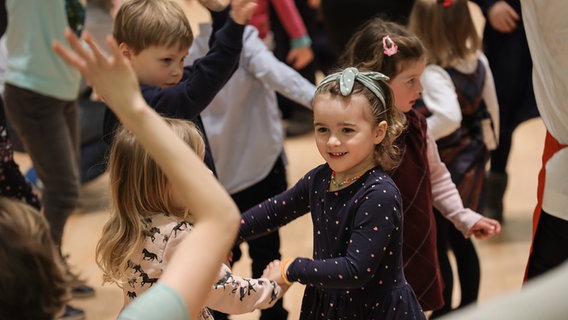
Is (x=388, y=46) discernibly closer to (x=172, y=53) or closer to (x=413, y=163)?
(x=413, y=163)

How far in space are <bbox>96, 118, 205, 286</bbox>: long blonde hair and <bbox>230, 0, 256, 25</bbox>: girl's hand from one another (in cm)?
52

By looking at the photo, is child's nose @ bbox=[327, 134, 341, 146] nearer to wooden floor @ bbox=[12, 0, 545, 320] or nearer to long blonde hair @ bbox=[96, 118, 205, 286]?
long blonde hair @ bbox=[96, 118, 205, 286]

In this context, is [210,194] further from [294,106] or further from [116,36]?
[294,106]

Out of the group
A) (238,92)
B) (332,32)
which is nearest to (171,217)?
(238,92)

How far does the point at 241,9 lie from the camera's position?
2186mm

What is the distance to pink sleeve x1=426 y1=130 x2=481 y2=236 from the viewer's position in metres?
2.34

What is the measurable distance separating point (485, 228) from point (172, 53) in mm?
1015

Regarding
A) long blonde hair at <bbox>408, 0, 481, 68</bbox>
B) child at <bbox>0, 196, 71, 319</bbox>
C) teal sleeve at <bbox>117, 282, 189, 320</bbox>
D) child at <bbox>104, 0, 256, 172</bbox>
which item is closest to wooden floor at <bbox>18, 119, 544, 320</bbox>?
long blonde hair at <bbox>408, 0, 481, 68</bbox>

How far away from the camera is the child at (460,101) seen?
2.82 meters

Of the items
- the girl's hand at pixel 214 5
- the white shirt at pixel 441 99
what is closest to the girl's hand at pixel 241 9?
the girl's hand at pixel 214 5

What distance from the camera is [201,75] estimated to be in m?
2.27

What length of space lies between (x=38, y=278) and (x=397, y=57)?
131cm

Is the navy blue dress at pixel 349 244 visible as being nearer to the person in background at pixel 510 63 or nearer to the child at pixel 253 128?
the child at pixel 253 128

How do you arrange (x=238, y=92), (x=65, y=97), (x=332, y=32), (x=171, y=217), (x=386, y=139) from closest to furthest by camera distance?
(x=171, y=217) → (x=386, y=139) → (x=238, y=92) → (x=65, y=97) → (x=332, y=32)
